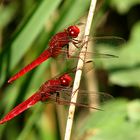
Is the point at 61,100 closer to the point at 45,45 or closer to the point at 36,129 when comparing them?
the point at 45,45

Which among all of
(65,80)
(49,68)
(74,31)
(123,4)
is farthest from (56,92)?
(123,4)

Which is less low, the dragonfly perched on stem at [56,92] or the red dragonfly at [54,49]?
the red dragonfly at [54,49]

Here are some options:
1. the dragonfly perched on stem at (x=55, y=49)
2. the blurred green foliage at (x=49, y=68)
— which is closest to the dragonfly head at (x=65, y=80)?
Result: the dragonfly perched on stem at (x=55, y=49)

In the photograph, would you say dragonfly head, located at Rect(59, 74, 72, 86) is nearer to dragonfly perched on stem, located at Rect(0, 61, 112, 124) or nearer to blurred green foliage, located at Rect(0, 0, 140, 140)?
dragonfly perched on stem, located at Rect(0, 61, 112, 124)

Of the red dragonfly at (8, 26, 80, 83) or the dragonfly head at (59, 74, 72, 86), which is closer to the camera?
the dragonfly head at (59, 74, 72, 86)

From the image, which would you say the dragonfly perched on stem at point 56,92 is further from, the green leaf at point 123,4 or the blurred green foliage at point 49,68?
the green leaf at point 123,4

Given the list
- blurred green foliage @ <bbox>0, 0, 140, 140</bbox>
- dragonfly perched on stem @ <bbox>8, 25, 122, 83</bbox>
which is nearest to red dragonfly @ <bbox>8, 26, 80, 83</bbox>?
dragonfly perched on stem @ <bbox>8, 25, 122, 83</bbox>

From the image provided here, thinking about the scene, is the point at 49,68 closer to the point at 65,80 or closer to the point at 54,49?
the point at 54,49

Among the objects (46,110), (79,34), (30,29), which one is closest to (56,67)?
(46,110)
